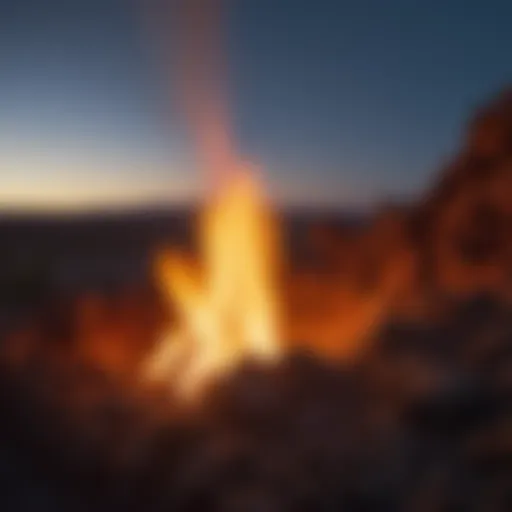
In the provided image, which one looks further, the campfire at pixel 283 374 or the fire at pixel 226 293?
the fire at pixel 226 293

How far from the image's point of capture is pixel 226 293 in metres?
9.36

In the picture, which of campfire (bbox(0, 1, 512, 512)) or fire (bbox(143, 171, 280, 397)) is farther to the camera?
fire (bbox(143, 171, 280, 397))

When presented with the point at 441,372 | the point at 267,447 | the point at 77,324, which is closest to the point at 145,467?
the point at 267,447

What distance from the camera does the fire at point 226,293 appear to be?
353 inches

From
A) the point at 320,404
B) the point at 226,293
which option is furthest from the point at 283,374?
the point at 226,293

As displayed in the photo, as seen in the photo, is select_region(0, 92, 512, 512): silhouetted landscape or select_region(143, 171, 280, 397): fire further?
select_region(143, 171, 280, 397): fire

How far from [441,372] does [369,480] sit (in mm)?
997

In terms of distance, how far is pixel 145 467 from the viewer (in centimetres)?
698

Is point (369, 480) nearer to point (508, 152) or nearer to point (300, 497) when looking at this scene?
point (300, 497)

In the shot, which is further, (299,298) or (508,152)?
(299,298)

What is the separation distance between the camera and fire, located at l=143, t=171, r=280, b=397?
898 centimetres

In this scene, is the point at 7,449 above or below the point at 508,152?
below

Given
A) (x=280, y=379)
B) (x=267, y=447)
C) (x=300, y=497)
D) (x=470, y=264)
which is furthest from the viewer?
(x=470, y=264)

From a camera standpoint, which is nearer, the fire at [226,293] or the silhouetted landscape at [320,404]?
the silhouetted landscape at [320,404]
